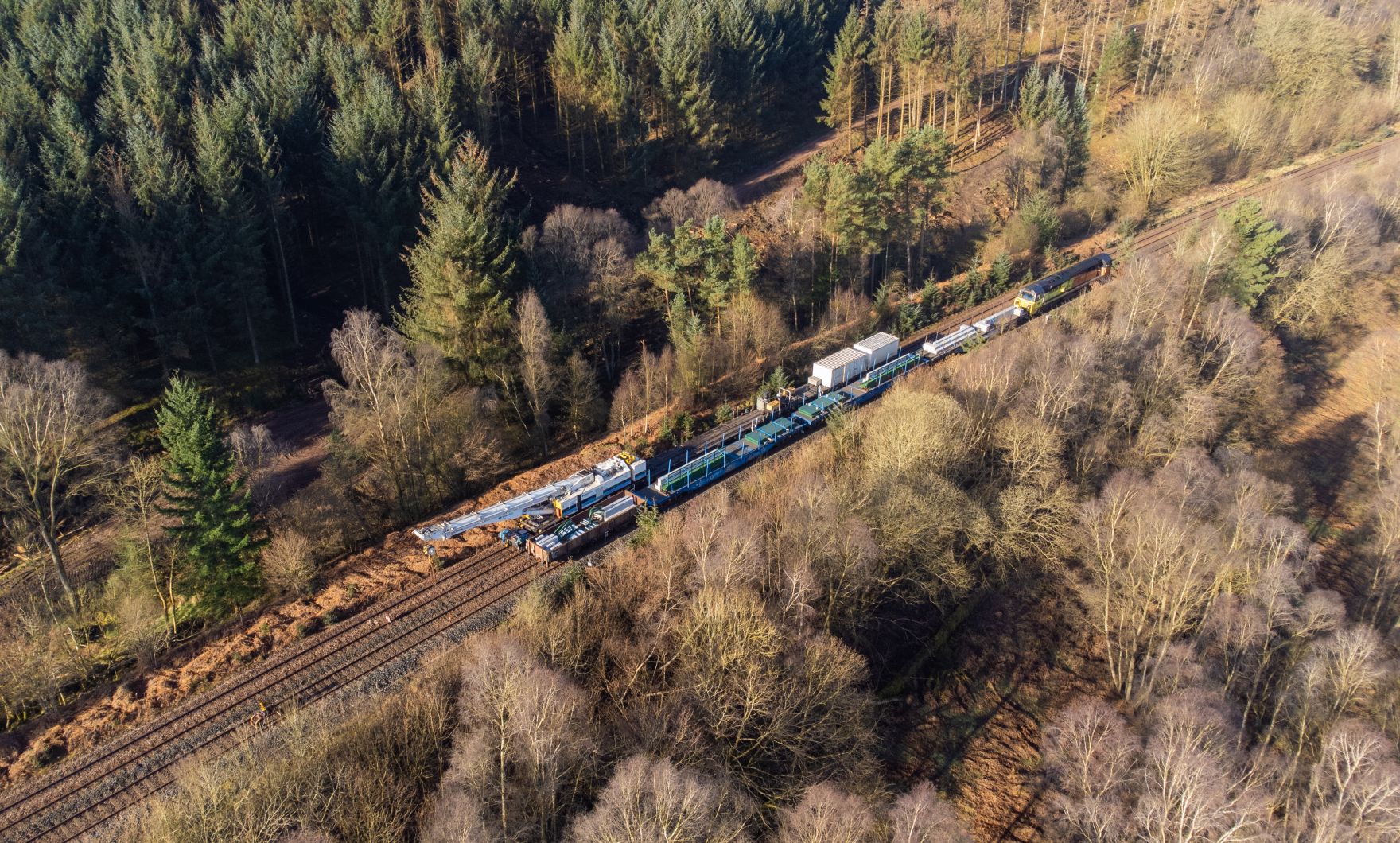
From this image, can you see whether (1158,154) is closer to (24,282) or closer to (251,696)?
(251,696)

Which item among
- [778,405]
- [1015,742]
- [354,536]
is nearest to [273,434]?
[354,536]

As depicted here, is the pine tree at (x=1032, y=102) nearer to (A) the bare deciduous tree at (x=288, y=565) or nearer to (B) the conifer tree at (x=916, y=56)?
(B) the conifer tree at (x=916, y=56)

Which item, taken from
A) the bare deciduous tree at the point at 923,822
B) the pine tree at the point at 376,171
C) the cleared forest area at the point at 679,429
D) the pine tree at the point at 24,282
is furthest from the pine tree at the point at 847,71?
the bare deciduous tree at the point at 923,822

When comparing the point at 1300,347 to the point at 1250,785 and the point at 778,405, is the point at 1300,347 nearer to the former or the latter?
the point at 778,405

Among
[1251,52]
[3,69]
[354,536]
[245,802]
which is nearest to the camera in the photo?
[245,802]

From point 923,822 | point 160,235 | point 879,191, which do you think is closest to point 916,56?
point 879,191
